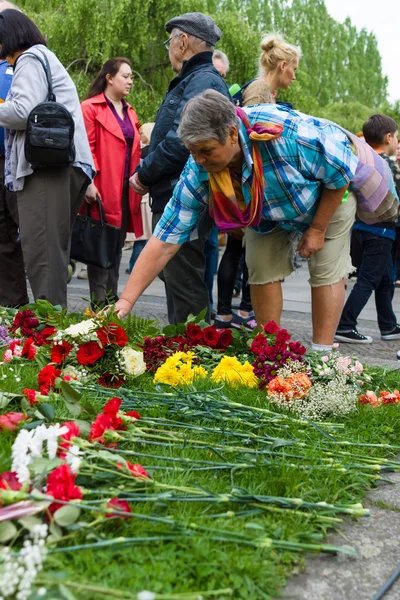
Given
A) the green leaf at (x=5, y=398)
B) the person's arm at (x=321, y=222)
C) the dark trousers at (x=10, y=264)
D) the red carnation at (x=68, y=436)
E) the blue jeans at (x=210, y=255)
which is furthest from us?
the blue jeans at (x=210, y=255)

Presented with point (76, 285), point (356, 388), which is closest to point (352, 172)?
point (356, 388)

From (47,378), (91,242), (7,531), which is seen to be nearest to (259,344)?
(47,378)

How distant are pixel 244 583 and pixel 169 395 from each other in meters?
1.39

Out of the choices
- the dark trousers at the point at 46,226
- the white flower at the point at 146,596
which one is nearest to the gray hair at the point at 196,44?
the dark trousers at the point at 46,226

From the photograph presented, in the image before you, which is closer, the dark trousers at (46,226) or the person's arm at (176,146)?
the person's arm at (176,146)

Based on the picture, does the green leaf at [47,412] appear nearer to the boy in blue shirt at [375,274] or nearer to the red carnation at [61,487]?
the red carnation at [61,487]

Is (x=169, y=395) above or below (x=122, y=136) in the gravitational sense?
below

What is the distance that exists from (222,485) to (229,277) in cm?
468

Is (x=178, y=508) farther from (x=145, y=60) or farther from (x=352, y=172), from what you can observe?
(x=145, y=60)

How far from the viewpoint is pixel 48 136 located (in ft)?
16.1

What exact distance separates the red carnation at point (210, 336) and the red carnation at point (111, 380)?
1.88 ft

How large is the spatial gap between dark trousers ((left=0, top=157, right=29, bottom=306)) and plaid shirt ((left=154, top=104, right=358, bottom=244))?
184 cm

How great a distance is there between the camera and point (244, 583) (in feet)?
6.22

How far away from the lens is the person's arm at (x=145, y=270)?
4.07 m
